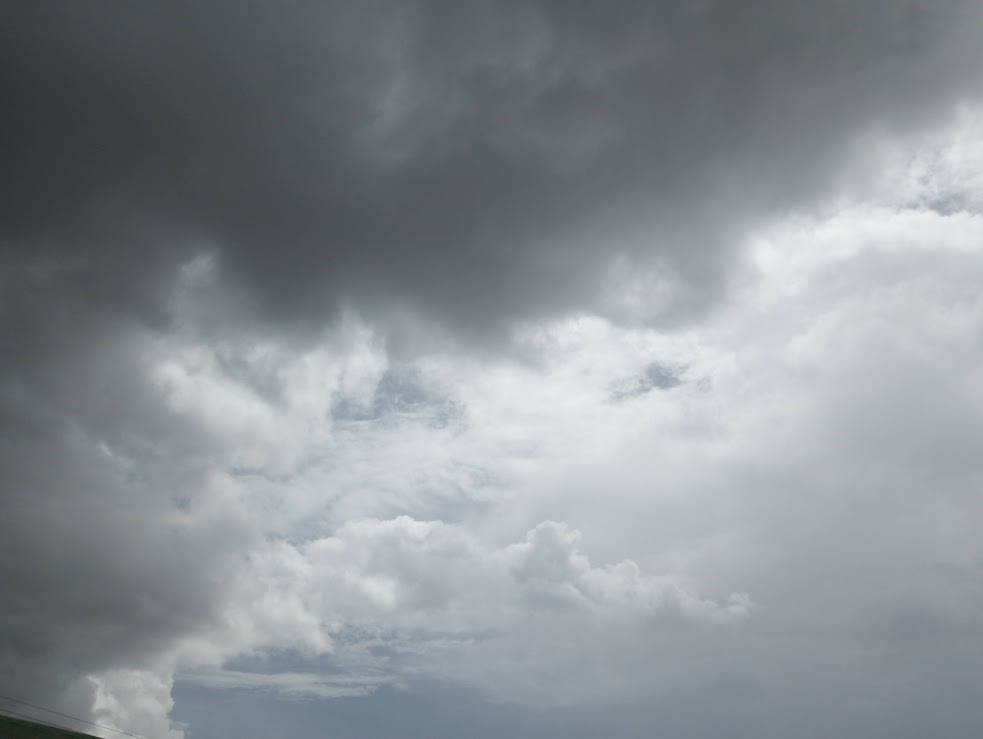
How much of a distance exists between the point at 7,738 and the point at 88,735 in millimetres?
24017

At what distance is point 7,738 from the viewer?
15650 cm

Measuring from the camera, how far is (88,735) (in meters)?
178

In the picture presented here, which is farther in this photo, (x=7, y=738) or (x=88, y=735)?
(x=88, y=735)
